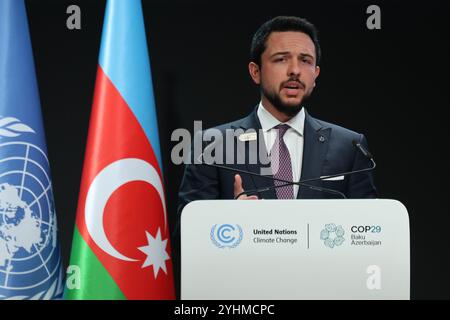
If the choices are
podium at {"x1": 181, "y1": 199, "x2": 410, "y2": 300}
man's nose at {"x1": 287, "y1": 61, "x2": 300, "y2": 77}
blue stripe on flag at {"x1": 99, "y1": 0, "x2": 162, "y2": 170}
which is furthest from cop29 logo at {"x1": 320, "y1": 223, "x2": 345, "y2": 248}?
blue stripe on flag at {"x1": 99, "y1": 0, "x2": 162, "y2": 170}

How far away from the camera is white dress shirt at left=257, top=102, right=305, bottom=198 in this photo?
2.88 meters

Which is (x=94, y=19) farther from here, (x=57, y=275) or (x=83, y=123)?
(x=57, y=275)

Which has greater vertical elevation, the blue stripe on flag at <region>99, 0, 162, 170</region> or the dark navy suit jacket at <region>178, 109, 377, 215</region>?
the blue stripe on flag at <region>99, 0, 162, 170</region>

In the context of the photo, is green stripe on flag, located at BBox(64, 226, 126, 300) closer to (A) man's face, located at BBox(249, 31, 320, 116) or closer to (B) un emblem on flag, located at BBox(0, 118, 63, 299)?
(B) un emblem on flag, located at BBox(0, 118, 63, 299)

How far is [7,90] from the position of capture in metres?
3.06

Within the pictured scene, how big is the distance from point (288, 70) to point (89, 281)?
55.9 inches

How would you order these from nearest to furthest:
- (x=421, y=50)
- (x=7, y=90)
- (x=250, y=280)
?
(x=250, y=280) < (x=7, y=90) < (x=421, y=50)

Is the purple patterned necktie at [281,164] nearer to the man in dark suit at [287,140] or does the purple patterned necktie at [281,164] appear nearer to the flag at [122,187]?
the man in dark suit at [287,140]

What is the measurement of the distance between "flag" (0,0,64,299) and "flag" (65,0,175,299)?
0.52 feet

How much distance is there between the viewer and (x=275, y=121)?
9.87ft

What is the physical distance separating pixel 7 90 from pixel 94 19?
0.92 m

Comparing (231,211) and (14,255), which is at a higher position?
(231,211)

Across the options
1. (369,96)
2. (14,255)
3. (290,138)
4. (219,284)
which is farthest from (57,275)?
(369,96)

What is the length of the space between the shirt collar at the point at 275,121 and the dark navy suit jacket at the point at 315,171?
0.03 m
